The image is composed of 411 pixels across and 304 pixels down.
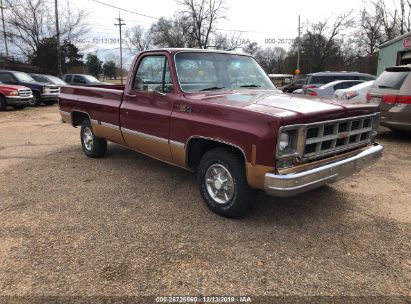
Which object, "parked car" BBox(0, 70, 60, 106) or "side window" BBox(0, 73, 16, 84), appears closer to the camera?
"side window" BBox(0, 73, 16, 84)

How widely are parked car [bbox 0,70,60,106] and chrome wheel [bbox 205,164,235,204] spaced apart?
1651cm

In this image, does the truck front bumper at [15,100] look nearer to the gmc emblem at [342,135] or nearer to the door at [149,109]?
the door at [149,109]

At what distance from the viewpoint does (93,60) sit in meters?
66.3

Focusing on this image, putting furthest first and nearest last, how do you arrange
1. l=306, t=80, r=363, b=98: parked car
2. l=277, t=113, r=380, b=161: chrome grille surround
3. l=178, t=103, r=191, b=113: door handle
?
l=306, t=80, r=363, b=98: parked car → l=178, t=103, r=191, b=113: door handle → l=277, t=113, r=380, b=161: chrome grille surround

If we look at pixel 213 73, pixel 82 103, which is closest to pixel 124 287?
pixel 213 73

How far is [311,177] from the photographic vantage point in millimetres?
3545

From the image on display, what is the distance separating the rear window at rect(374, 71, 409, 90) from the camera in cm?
793

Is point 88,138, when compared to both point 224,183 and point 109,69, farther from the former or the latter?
point 109,69

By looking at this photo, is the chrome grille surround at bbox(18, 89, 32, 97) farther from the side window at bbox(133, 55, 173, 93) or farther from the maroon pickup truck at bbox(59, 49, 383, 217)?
the side window at bbox(133, 55, 173, 93)

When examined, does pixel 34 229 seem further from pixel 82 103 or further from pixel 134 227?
pixel 82 103

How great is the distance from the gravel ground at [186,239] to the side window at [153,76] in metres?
1.42

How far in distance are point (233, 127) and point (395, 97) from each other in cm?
575

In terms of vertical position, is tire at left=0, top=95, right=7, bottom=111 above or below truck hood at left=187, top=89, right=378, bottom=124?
below

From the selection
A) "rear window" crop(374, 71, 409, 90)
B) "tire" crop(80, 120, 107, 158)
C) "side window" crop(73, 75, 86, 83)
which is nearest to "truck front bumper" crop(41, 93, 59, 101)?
"side window" crop(73, 75, 86, 83)
